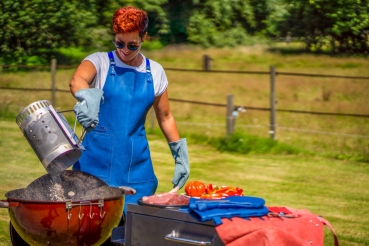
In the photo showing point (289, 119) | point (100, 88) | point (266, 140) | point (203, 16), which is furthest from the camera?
point (203, 16)

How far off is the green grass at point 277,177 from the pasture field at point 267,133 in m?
0.01

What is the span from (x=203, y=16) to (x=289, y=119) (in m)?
9.96

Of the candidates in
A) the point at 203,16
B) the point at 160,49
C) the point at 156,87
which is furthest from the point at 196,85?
the point at 156,87

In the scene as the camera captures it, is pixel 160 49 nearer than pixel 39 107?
No

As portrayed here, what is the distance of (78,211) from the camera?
3.18m

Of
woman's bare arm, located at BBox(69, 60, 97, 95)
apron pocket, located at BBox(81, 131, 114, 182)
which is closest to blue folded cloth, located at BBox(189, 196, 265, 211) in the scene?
apron pocket, located at BBox(81, 131, 114, 182)

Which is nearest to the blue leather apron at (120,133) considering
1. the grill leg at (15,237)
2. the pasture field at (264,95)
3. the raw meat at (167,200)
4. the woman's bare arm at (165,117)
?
the woman's bare arm at (165,117)

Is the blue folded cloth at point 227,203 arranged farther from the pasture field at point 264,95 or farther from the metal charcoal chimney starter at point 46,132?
the pasture field at point 264,95

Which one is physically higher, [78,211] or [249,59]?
[78,211]

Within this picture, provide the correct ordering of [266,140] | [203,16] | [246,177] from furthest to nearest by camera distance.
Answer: [203,16] < [266,140] < [246,177]

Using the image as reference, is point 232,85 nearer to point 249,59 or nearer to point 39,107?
point 249,59

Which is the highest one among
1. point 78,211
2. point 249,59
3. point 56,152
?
point 56,152

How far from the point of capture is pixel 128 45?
11.7 feet

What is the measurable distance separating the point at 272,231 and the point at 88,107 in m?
1.00
